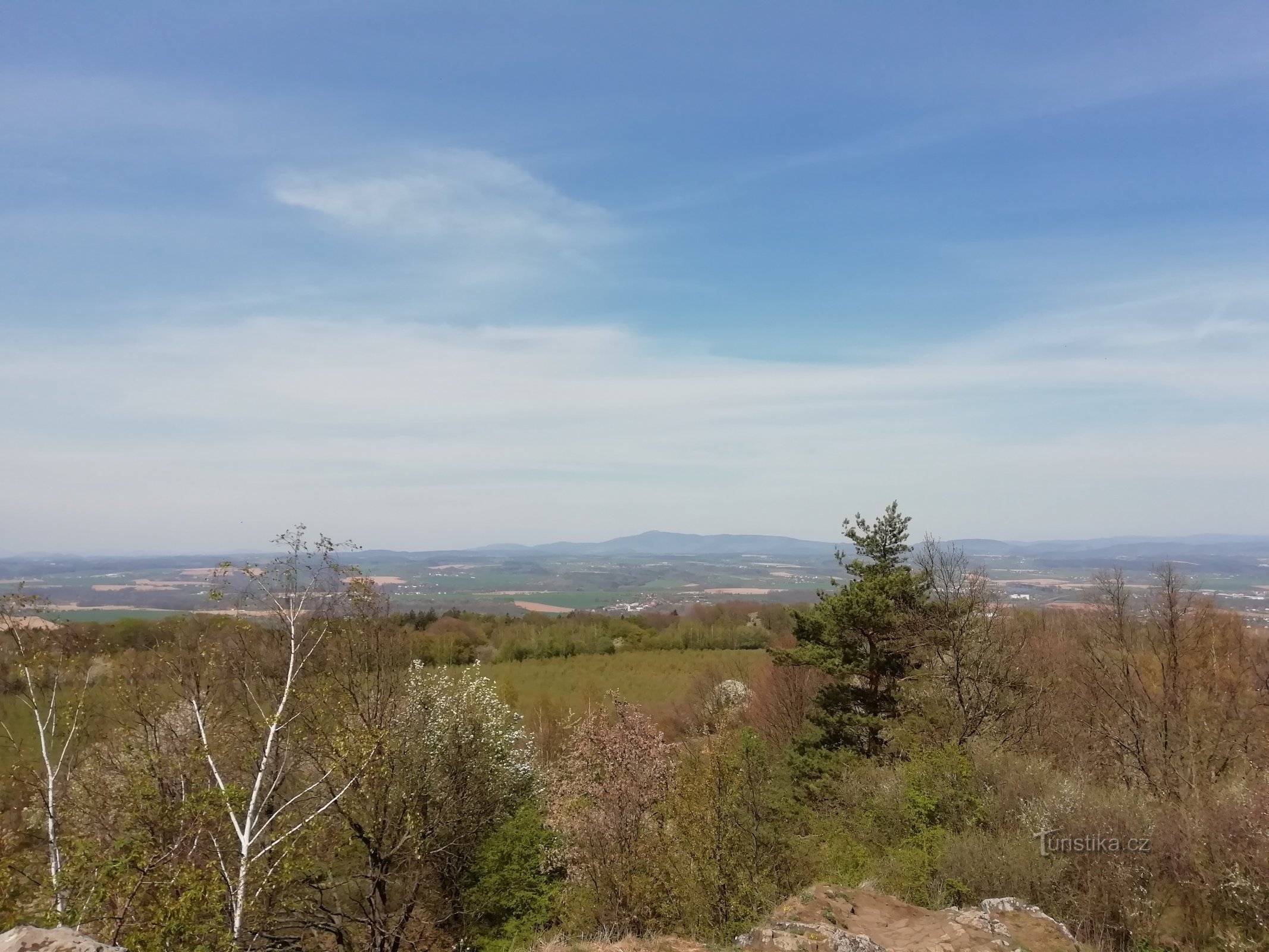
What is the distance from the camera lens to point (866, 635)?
25188mm

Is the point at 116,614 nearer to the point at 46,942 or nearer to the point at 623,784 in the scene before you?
the point at 623,784

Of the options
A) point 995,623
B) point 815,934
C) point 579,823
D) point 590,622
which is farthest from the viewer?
point 590,622

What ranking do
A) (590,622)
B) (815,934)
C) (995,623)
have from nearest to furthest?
(815,934) → (995,623) → (590,622)

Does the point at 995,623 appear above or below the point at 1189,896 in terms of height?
above

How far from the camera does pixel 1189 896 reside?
46.3 feet

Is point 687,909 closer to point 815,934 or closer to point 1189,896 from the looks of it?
point 815,934

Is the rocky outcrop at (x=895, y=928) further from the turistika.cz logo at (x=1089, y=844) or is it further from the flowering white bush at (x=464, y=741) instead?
the flowering white bush at (x=464, y=741)

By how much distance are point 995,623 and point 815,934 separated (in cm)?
1876

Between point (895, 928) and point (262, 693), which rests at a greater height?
point (262, 693)

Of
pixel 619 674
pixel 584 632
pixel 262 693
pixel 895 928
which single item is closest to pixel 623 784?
pixel 895 928

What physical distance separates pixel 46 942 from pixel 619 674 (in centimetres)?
5745

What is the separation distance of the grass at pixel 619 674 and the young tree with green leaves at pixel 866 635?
23.4 metres

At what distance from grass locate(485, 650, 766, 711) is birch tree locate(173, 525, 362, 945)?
25875mm

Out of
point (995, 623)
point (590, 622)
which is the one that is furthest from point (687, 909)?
point (590, 622)
